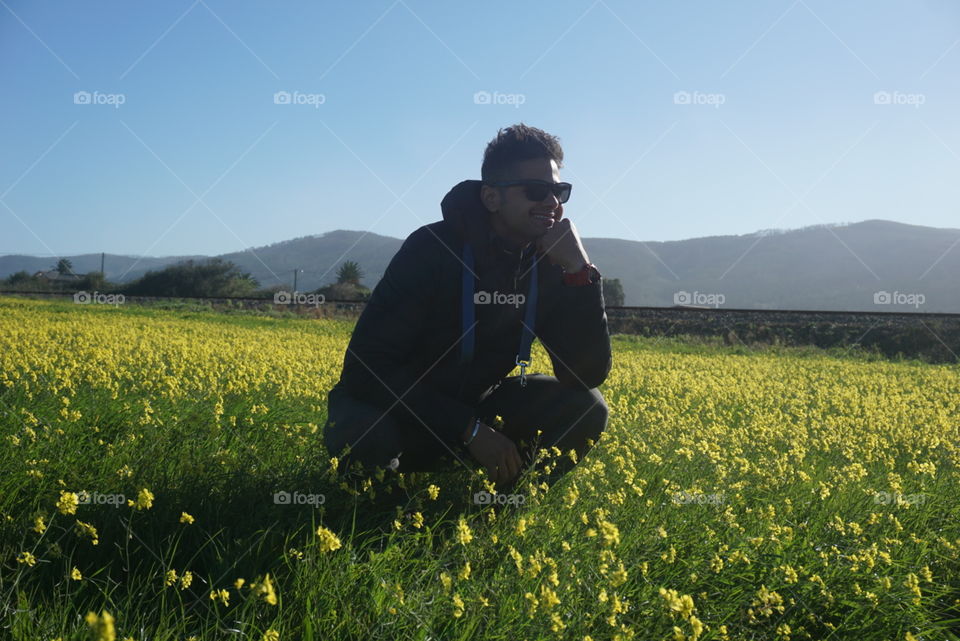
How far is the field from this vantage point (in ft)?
6.62

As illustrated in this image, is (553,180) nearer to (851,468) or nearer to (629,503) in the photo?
(629,503)

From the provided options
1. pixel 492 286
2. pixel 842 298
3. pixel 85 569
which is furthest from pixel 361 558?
pixel 842 298

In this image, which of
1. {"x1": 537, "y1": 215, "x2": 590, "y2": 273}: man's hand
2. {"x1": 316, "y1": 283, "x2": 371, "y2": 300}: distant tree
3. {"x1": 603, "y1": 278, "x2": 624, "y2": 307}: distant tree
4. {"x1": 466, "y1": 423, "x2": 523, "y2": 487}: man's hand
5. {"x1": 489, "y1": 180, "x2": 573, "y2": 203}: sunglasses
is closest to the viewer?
{"x1": 466, "y1": 423, "x2": 523, "y2": 487}: man's hand

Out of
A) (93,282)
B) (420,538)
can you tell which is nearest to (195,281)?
(93,282)

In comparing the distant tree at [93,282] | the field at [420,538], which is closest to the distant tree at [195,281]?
the distant tree at [93,282]

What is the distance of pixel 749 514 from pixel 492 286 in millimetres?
1643

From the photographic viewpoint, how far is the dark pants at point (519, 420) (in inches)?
119

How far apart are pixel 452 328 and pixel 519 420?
23.5 inches

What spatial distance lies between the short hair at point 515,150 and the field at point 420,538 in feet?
4.58

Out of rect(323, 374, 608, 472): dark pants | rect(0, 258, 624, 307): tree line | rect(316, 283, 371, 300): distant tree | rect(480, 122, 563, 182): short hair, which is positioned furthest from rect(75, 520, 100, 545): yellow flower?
rect(0, 258, 624, 307): tree line

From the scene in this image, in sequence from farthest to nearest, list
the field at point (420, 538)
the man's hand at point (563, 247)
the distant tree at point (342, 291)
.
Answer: the distant tree at point (342, 291) → the man's hand at point (563, 247) → the field at point (420, 538)

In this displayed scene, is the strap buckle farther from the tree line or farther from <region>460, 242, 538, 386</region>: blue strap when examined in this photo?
the tree line

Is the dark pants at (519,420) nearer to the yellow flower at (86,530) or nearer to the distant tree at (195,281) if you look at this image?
the yellow flower at (86,530)

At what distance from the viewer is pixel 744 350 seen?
16.8 meters
